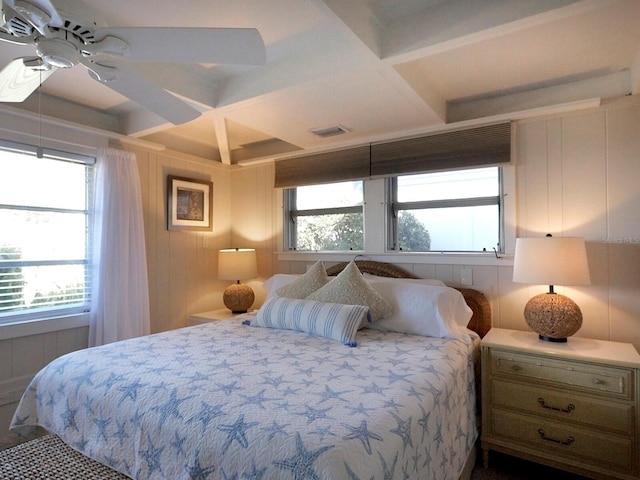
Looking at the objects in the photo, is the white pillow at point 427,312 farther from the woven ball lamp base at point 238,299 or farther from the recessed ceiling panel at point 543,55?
the woven ball lamp base at point 238,299

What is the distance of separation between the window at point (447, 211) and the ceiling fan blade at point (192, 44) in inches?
76.0

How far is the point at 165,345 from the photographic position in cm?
202

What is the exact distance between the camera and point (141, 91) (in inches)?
63.9

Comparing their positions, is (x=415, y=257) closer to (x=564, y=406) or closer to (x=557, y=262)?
(x=557, y=262)

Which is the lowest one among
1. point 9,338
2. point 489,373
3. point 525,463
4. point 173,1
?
point 525,463

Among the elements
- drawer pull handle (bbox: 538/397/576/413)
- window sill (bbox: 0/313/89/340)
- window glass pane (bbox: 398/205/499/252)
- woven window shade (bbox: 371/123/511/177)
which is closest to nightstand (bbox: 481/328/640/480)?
drawer pull handle (bbox: 538/397/576/413)

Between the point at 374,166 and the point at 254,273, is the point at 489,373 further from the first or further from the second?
the point at 254,273

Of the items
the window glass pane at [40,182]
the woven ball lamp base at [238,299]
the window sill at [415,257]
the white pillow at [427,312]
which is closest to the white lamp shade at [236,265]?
the woven ball lamp base at [238,299]

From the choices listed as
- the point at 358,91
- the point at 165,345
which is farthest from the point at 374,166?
the point at 165,345

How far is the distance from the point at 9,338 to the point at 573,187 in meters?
3.91

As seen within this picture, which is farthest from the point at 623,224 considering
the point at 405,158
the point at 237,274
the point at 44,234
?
the point at 44,234

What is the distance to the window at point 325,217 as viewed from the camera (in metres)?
3.33

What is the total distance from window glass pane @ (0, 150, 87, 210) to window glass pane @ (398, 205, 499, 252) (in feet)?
8.61

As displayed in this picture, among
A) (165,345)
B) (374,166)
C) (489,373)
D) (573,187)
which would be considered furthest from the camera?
(374,166)
